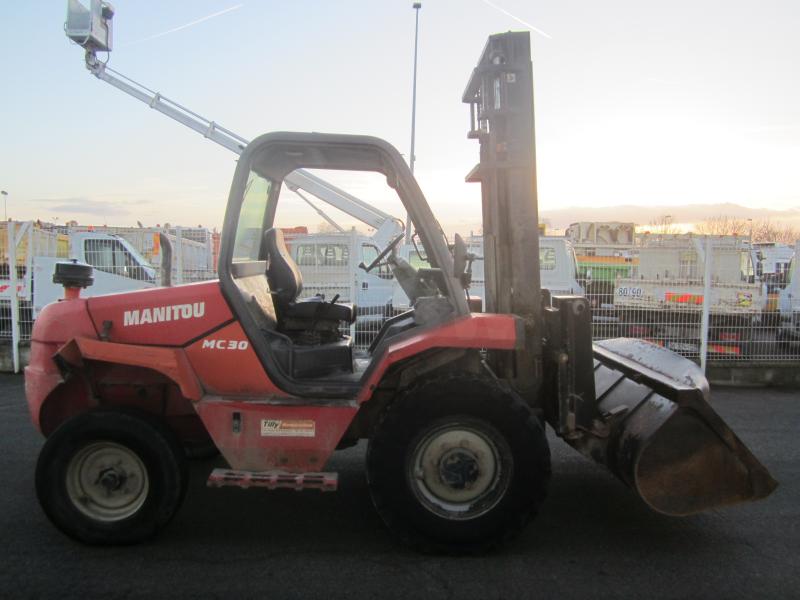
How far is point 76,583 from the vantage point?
3338 millimetres

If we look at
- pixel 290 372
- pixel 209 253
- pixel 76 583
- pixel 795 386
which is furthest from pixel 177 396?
pixel 795 386

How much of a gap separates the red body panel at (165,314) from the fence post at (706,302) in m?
8.13

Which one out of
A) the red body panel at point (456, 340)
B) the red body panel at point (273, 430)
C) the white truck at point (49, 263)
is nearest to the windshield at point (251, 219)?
the red body panel at point (273, 430)

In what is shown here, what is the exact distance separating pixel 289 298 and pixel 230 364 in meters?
0.81

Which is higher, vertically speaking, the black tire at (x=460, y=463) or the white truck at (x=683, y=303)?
the white truck at (x=683, y=303)

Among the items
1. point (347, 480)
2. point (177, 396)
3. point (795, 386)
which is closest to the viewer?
point (177, 396)

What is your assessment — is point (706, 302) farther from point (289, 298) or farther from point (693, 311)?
point (289, 298)

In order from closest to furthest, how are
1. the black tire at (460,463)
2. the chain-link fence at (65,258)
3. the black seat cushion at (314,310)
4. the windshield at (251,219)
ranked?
the black tire at (460,463)
the windshield at (251,219)
the black seat cushion at (314,310)
the chain-link fence at (65,258)

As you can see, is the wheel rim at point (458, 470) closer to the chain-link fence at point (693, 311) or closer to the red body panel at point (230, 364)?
the red body panel at point (230, 364)

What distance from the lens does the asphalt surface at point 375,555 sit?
10.9 feet

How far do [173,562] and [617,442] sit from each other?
2.90 meters

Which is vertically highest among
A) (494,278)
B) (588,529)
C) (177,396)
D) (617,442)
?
(494,278)

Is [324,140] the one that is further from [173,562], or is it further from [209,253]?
[209,253]

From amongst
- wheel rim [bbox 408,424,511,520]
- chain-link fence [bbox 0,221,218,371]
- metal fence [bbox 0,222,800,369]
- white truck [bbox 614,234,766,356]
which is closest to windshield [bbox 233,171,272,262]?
wheel rim [bbox 408,424,511,520]
